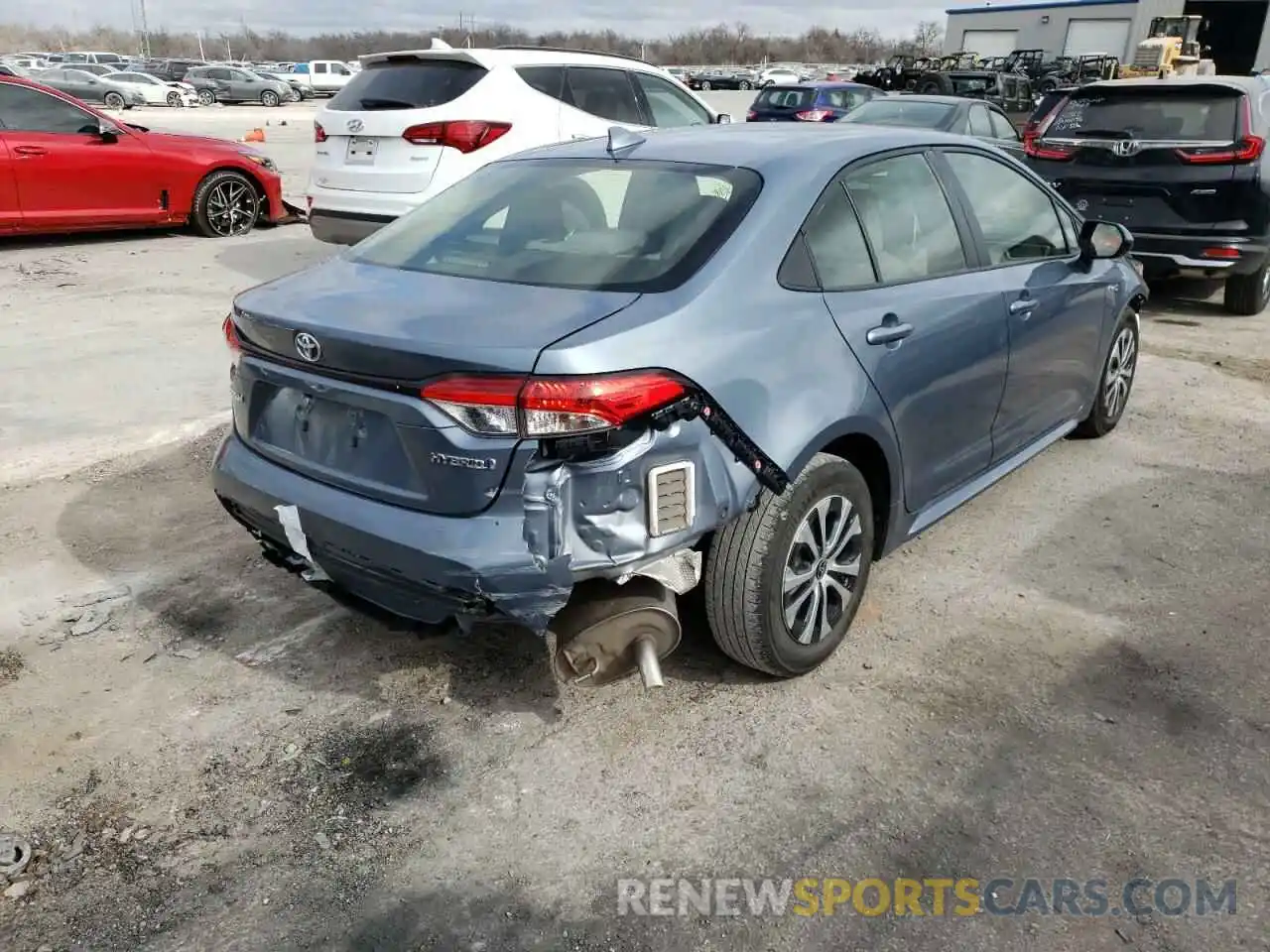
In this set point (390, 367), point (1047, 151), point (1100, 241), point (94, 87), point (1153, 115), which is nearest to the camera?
point (390, 367)

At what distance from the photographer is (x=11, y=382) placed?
5730 mm

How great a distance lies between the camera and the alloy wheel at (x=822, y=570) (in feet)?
9.86

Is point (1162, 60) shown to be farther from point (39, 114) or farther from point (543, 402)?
point (543, 402)

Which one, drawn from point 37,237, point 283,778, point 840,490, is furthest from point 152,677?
point 37,237

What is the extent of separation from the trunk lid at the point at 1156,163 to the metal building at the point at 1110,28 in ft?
143

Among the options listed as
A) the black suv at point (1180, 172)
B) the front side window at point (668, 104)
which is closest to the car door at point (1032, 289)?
the black suv at point (1180, 172)

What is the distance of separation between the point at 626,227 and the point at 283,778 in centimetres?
186

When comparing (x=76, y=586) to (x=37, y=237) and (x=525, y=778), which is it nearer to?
(x=525, y=778)

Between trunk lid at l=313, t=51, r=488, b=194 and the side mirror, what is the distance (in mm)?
4569

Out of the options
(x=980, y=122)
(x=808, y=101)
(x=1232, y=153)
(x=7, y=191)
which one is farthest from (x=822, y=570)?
(x=808, y=101)

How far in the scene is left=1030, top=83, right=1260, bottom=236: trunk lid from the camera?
746cm

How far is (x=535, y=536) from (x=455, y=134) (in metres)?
5.61

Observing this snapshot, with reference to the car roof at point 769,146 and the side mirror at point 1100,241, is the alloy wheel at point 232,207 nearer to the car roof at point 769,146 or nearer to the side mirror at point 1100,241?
the car roof at point 769,146

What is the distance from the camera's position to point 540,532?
2.46 m
